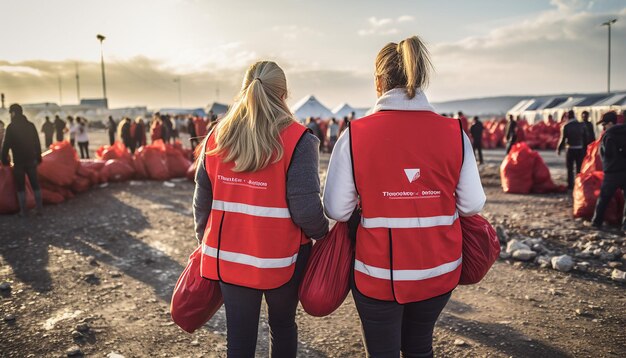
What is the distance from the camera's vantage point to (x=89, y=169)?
8.21 metres

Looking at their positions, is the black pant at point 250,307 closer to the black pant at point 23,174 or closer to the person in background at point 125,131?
the black pant at point 23,174

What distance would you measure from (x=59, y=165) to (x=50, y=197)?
59 centimetres

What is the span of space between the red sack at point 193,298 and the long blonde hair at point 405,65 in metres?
1.17

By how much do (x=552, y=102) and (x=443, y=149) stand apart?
1466 inches

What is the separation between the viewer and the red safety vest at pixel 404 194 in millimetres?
1527

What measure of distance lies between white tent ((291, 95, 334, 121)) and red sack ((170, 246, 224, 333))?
25.5 m

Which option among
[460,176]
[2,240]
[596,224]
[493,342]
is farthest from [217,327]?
[596,224]

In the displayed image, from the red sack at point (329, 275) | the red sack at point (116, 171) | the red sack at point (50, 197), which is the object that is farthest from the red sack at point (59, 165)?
the red sack at point (329, 275)

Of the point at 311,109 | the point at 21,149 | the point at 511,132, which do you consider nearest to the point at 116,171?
the point at 21,149

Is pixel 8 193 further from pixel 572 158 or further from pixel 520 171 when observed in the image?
pixel 572 158

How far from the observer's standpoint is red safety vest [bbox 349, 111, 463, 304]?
1527 millimetres

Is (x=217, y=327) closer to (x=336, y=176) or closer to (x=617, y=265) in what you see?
(x=336, y=176)

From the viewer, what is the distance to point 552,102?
33.2 meters

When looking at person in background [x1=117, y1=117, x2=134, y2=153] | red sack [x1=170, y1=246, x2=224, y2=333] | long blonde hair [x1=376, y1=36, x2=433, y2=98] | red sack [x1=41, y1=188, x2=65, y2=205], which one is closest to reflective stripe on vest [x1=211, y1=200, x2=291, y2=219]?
red sack [x1=170, y1=246, x2=224, y2=333]
